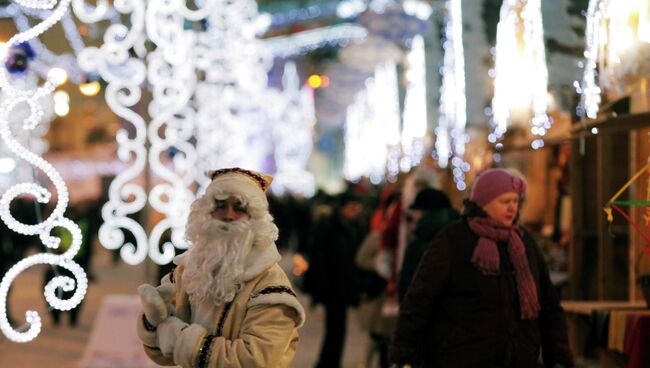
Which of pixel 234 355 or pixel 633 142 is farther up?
pixel 633 142

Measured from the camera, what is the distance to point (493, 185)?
6105 mm

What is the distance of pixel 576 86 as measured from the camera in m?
8.10

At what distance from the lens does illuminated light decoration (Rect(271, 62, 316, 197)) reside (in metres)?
31.2

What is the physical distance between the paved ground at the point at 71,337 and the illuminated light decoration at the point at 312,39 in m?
10.6

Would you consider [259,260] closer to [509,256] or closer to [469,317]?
[469,317]

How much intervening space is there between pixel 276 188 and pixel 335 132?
11.5 meters

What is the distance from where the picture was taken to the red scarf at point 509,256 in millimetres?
5906

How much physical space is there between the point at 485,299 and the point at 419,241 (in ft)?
5.75

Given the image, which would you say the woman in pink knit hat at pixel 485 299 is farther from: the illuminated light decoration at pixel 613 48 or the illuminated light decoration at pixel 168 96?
the illuminated light decoration at pixel 168 96

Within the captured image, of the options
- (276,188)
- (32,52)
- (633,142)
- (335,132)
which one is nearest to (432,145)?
(633,142)

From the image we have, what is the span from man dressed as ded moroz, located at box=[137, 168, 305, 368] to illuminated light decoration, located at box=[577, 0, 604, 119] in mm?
3478

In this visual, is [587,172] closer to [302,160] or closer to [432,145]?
[432,145]

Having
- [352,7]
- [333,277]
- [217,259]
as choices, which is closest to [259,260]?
[217,259]

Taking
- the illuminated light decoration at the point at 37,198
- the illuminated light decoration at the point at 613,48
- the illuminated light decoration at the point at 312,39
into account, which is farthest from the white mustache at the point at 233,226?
the illuminated light decoration at the point at 312,39
